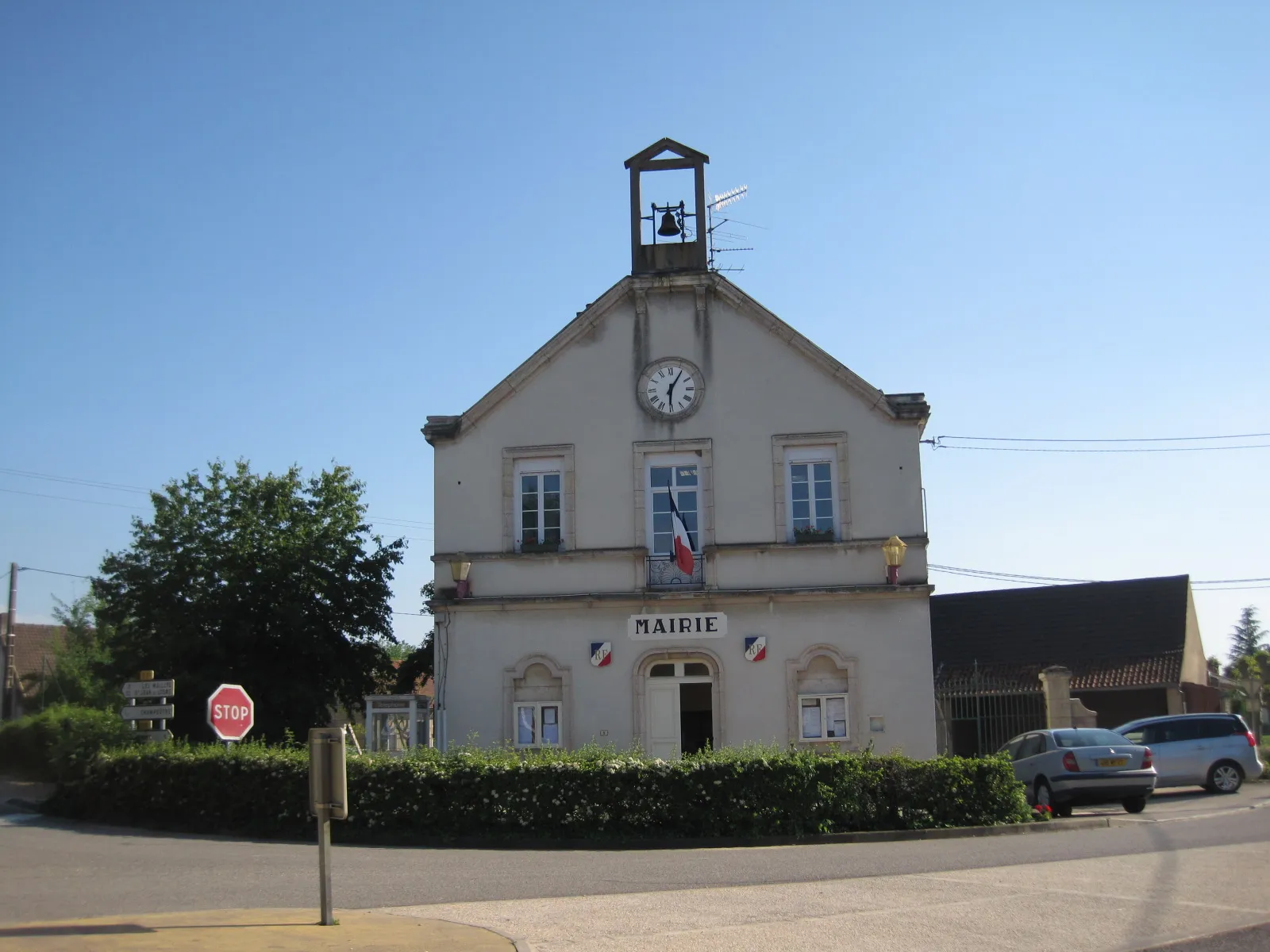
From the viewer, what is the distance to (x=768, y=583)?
77.3 feet

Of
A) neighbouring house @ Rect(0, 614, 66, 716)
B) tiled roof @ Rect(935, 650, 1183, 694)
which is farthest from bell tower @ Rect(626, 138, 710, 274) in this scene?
neighbouring house @ Rect(0, 614, 66, 716)

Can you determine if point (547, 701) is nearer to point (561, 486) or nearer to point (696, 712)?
point (696, 712)

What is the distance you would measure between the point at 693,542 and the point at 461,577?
165 inches

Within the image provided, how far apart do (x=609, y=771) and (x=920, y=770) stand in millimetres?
4043

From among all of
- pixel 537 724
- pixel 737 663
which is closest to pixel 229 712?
pixel 537 724

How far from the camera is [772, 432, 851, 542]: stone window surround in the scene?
2373cm

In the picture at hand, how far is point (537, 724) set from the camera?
2367 centimetres

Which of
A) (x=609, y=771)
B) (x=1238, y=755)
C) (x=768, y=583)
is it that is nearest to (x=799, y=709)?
(x=768, y=583)

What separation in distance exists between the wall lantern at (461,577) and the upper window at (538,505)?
1043 mm

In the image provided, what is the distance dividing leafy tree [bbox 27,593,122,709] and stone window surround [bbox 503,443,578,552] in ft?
64.6

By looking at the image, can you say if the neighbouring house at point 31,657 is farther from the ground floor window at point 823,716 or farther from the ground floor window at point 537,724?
the ground floor window at point 823,716

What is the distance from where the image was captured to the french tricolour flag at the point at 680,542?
23.7m

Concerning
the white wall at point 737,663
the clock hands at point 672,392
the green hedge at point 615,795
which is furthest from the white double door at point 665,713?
the green hedge at point 615,795

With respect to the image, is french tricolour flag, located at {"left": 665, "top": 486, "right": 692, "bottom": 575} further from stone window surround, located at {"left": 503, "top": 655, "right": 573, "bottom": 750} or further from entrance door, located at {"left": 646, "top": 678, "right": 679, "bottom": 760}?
stone window surround, located at {"left": 503, "top": 655, "right": 573, "bottom": 750}
